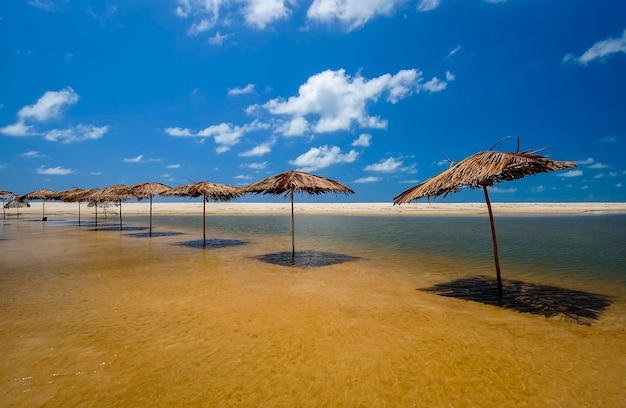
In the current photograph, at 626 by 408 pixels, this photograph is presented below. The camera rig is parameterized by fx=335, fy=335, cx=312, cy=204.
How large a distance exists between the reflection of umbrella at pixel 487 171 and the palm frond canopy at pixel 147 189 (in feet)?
45.8

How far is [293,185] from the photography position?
35.7ft

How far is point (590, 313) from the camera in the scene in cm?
586

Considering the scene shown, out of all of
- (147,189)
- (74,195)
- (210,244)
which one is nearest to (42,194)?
(74,195)

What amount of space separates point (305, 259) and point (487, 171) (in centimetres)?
672

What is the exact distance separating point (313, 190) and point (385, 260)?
353 cm

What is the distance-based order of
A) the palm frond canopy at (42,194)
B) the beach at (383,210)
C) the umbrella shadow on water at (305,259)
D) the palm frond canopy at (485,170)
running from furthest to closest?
1. the beach at (383,210)
2. the palm frond canopy at (42,194)
3. the umbrella shadow on water at (305,259)
4. the palm frond canopy at (485,170)

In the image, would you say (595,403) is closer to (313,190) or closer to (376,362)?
(376,362)

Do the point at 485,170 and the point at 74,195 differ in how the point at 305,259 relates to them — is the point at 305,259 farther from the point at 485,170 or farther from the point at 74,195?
the point at 74,195

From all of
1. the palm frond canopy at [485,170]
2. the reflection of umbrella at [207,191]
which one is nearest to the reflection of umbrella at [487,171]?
the palm frond canopy at [485,170]

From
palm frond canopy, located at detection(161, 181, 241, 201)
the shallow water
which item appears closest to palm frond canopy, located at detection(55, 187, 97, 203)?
palm frond canopy, located at detection(161, 181, 241, 201)

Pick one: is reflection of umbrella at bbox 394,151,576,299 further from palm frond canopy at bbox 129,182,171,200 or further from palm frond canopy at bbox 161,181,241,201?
palm frond canopy at bbox 129,182,171,200

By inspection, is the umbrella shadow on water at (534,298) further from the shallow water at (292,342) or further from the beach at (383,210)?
the beach at (383,210)

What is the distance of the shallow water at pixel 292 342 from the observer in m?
3.41

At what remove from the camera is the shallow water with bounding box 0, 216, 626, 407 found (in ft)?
11.2
